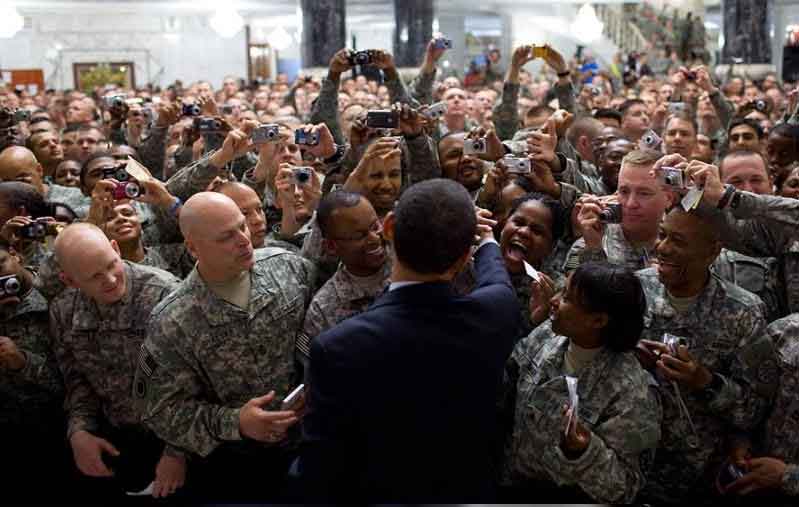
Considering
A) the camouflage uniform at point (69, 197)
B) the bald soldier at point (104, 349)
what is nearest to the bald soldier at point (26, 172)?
the camouflage uniform at point (69, 197)

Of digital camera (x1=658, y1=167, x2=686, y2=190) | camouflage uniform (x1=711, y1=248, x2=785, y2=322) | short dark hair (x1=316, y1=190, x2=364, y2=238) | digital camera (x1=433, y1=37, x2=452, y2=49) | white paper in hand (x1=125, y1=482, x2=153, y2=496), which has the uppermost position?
digital camera (x1=433, y1=37, x2=452, y2=49)

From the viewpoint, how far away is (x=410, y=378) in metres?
1.81

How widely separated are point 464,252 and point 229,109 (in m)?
5.12

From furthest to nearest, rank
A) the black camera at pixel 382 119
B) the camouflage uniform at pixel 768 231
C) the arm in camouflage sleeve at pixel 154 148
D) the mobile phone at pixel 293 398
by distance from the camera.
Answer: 1. the arm in camouflage sleeve at pixel 154 148
2. the black camera at pixel 382 119
3. the camouflage uniform at pixel 768 231
4. the mobile phone at pixel 293 398

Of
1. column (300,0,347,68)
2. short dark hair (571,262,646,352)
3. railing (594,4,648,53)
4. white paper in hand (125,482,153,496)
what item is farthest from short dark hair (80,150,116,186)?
railing (594,4,648,53)

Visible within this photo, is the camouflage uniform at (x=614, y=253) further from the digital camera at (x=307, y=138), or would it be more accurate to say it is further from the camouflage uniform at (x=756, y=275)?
the digital camera at (x=307, y=138)

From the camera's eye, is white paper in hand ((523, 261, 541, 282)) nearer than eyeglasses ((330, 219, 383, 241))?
Yes

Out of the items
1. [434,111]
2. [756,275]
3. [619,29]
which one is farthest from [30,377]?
[619,29]

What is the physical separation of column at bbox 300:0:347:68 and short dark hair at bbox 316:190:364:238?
952 cm

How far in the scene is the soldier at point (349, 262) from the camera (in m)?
2.65

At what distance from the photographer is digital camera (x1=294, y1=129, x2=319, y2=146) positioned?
148 inches

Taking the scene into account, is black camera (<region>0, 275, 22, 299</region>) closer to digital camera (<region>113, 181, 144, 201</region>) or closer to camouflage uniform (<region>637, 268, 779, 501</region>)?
digital camera (<region>113, 181, 144, 201</region>)

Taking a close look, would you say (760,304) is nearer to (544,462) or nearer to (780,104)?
(544,462)

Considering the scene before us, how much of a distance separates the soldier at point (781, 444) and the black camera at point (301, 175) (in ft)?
5.78
